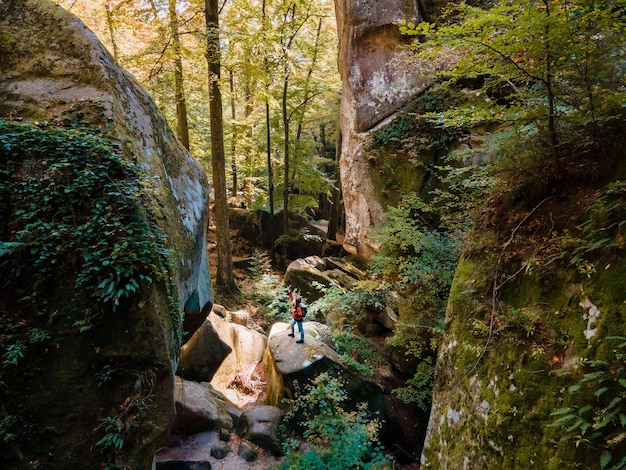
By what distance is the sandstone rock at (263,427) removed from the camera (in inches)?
239

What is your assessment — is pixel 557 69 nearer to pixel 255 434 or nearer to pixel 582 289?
pixel 582 289

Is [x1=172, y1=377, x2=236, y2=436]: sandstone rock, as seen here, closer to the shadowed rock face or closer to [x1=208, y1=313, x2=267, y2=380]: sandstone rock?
[x1=208, y1=313, x2=267, y2=380]: sandstone rock

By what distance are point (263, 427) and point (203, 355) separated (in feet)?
7.54

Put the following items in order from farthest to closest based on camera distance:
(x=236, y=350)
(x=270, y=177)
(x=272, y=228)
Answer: (x=272, y=228)
(x=270, y=177)
(x=236, y=350)

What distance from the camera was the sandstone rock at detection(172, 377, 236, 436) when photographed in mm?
5984

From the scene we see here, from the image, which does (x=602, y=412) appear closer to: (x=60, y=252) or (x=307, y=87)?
(x=60, y=252)

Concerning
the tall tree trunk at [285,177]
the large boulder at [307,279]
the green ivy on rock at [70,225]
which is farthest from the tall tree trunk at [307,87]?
the green ivy on rock at [70,225]

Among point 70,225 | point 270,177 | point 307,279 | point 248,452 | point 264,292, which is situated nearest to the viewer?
point 70,225

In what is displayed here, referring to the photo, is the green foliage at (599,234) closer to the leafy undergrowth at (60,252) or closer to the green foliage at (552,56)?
the green foliage at (552,56)

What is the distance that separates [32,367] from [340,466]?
379 centimetres

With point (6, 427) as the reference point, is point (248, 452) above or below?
below

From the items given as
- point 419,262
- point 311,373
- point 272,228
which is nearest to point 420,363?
point 419,262

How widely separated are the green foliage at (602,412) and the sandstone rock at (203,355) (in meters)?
6.84

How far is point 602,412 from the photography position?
2.22m
